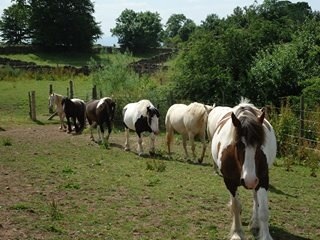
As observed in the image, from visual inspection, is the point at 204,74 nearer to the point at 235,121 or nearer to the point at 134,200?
the point at 134,200

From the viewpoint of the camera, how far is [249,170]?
17.3ft

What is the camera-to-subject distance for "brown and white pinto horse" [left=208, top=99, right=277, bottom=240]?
17.5 ft

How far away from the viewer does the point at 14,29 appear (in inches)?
2426

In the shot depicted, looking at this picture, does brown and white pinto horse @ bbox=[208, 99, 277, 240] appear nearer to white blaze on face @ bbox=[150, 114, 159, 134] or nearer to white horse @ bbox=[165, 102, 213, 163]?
white horse @ bbox=[165, 102, 213, 163]

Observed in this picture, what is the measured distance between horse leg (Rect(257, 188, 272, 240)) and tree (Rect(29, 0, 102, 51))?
173 feet

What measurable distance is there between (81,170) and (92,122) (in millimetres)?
6005

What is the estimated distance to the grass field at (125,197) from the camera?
21.5 feet

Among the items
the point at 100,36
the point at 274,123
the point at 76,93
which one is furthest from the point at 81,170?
the point at 100,36

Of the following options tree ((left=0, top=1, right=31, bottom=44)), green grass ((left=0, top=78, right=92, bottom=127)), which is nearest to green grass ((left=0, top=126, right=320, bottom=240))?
green grass ((left=0, top=78, right=92, bottom=127))

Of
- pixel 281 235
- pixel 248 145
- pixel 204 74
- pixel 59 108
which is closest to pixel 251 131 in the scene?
pixel 248 145

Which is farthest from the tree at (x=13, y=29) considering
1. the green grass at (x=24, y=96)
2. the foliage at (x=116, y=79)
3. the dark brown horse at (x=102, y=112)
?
the dark brown horse at (x=102, y=112)

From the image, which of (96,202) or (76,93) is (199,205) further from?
(76,93)

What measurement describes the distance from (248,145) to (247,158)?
0.17 metres

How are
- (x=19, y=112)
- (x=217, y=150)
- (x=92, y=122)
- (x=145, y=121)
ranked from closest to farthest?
(x=217, y=150) → (x=145, y=121) → (x=92, y=122) → (x=19, y=112)
